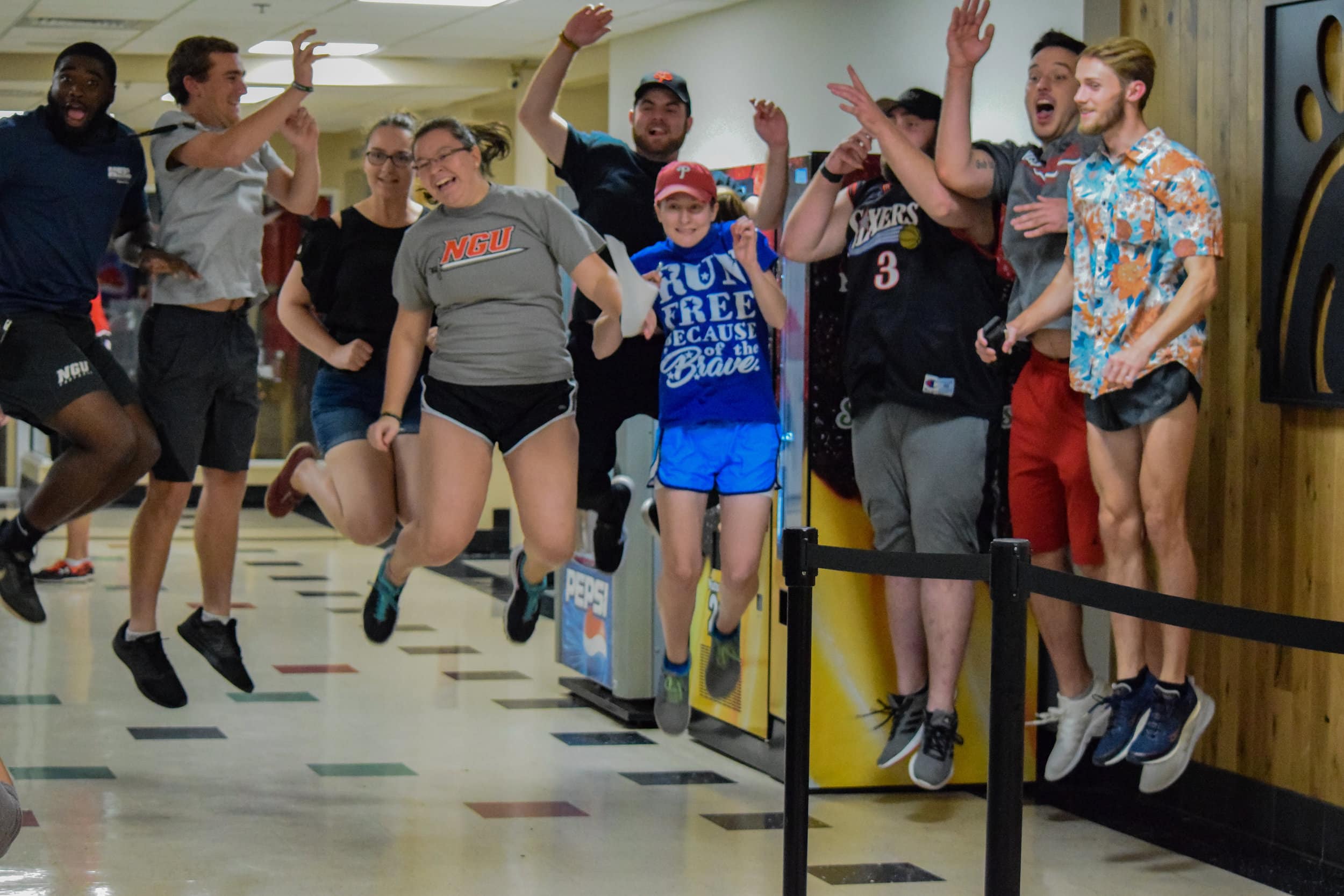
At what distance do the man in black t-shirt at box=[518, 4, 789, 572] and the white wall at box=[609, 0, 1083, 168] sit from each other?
116 centimetres

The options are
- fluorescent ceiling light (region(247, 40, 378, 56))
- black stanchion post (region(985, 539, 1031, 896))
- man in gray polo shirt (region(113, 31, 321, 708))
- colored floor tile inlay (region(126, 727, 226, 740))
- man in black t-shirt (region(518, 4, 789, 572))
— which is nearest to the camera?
black stanchion post (region(985, 539, 1031, 896))

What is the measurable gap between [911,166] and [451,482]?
5.06ft

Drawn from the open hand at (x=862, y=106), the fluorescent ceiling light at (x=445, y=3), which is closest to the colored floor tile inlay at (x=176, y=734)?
the open hand at (x=862, y=106)

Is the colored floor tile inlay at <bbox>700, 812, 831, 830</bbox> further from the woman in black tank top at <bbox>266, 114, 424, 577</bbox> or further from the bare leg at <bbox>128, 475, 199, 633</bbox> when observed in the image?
the bare leg at <bbox>128, 475, 199, 633</bbox>

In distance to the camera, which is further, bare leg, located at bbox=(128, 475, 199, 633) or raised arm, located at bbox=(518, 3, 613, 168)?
bare leg, located at bbox=(128, 475, 199, 633)

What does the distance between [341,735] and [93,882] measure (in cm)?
203

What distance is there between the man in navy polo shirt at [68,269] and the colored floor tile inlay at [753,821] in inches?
78.4

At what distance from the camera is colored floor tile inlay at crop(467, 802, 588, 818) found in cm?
526

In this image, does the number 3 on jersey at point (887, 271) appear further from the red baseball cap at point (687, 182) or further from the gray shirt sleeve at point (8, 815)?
the gray shirt sleeve at point (8, 815)

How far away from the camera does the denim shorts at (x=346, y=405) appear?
525 centimetres

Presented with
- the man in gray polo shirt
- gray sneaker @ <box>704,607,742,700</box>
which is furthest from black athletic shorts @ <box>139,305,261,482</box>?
gray sneaker @ <box>704,607,742,700</box>

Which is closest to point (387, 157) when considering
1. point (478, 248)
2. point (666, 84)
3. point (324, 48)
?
point (478, 248)

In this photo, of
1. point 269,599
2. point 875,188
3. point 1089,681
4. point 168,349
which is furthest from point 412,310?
point 269,599

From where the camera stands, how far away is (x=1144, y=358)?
4391mm
